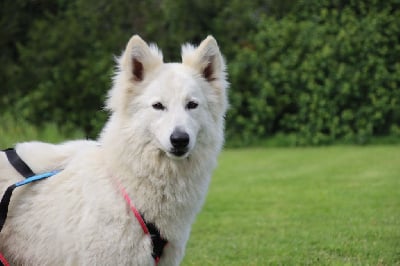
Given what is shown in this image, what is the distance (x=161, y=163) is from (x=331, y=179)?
7.85 metres

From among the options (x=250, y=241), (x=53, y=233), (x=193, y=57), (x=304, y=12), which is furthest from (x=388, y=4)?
(x=53, y=233)

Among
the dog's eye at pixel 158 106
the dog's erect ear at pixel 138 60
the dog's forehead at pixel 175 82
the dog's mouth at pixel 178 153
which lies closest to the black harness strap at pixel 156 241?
the dog's mouth at pixel 178 153

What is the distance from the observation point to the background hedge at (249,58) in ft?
54.0

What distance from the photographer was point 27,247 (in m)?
3.97

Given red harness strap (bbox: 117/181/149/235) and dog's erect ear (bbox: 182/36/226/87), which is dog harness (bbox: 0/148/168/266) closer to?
red harness strap (bbox: 117/181/149/235)

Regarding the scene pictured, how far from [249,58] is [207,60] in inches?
528

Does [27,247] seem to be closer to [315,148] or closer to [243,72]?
[315,148]

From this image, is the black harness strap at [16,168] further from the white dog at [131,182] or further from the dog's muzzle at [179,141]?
the dog's muzzle at [179,141]

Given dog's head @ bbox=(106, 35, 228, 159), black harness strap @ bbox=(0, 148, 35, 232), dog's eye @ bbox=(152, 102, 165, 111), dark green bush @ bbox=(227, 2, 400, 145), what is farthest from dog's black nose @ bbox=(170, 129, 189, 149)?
dark green bush @ bbox=(227, 2, 400, 145)

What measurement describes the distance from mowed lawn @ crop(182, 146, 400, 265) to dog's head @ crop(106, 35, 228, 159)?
7.52 ft

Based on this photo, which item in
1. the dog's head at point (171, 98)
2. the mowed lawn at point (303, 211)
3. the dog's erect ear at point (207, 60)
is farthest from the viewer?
the mowed lawn at point (303, 211)

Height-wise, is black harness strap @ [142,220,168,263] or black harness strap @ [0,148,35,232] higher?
black harness strap @ [0,148,35,232]

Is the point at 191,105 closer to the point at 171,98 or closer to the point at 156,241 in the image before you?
the point at 171,98

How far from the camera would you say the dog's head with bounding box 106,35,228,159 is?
394cm
